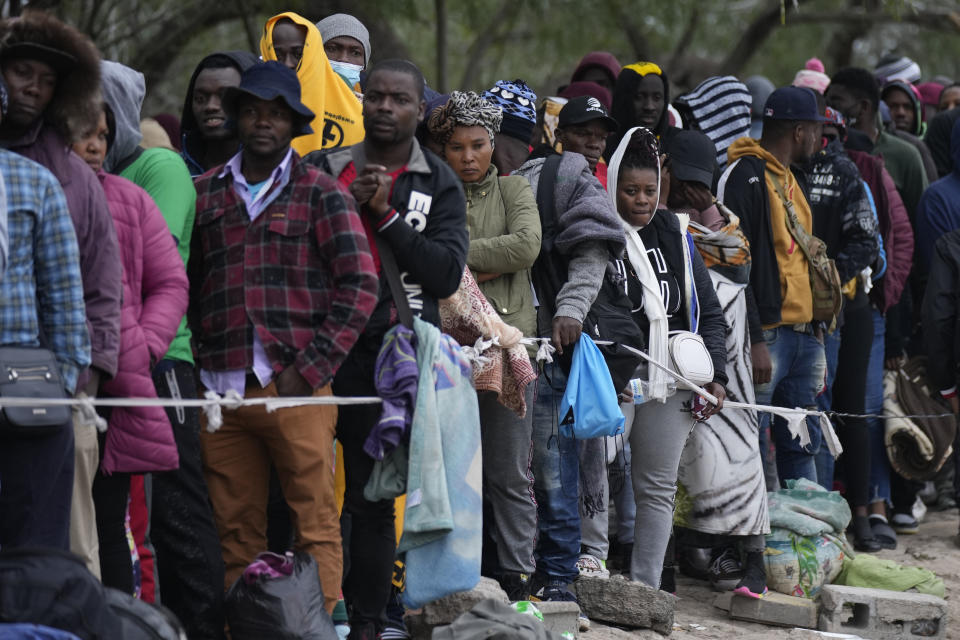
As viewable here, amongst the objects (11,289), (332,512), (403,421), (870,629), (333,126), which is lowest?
(870,629)

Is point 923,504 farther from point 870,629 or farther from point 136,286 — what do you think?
point 136,286

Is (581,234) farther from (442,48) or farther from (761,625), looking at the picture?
(442,48)

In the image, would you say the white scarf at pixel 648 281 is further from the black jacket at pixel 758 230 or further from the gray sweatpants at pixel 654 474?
the black jacket at pixel 758 230

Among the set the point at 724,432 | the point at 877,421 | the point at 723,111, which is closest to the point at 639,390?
the point at 724,432

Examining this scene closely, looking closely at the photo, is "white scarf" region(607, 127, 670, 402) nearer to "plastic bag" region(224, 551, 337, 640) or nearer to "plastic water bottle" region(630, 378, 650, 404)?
"plastic water bottle" region(630, 378, 650, 404)

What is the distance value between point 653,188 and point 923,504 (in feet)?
14.0

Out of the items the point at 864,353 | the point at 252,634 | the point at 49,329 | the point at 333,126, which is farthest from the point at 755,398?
the point at 49,329

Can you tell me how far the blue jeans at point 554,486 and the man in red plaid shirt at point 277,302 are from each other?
1.43 meters

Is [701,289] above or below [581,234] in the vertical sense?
below

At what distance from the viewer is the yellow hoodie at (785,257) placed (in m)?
7.52

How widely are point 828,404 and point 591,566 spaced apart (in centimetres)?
250

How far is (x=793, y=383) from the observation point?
7.73 m

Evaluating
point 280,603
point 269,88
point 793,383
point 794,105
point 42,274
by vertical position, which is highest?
point 794,105

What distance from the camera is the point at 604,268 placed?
6.10 meters
